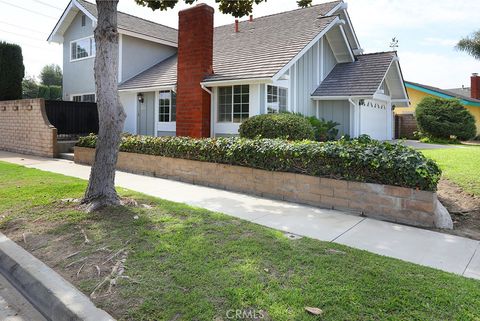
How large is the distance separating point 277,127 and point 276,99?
295 centimetres

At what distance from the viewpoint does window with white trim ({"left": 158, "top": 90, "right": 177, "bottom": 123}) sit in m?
16.4

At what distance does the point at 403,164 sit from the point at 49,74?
63.8 metres

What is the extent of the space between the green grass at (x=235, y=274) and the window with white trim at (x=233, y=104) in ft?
27.3

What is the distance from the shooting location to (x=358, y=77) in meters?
16.0

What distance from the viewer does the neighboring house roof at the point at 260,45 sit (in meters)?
13.4

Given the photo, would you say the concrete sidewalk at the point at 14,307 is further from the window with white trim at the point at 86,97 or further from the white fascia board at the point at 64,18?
the white fascia board at the point at 64,18

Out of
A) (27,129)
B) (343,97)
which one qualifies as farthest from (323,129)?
(27,129)

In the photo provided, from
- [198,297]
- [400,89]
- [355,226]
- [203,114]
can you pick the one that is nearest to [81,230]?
[198,297]

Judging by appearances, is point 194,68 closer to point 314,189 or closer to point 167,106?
point 167,106

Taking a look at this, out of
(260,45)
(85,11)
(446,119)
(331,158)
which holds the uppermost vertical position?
(85,11)

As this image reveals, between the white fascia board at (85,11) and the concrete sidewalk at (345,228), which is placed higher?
the white fascia board at (85,11)

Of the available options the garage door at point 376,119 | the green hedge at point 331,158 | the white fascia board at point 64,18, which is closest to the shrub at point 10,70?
the white fascia board at point 64,18

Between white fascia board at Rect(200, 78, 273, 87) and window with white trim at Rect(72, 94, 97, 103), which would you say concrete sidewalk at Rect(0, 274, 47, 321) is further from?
window with white trim at Rect(72, 94, 97, 103)

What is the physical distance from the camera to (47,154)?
49.5 feet
